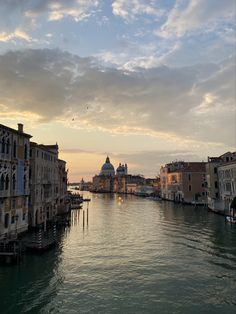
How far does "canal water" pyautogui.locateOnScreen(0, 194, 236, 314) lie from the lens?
20875 mm

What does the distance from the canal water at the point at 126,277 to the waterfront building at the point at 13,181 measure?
5.54m

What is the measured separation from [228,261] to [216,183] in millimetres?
47117

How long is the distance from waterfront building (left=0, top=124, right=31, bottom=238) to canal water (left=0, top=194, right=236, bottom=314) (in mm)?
5535

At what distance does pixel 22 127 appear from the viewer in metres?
43.6

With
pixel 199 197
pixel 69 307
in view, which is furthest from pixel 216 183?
pixel 69 307

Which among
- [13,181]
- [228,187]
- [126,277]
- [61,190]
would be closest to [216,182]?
[228,187]

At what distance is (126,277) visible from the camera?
26359mm

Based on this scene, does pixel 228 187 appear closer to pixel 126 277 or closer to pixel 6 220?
pixel 126 277

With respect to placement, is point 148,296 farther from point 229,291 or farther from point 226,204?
point 226,204

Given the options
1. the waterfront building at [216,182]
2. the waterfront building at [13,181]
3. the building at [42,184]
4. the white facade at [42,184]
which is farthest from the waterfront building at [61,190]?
the waterfront building at [216,182]

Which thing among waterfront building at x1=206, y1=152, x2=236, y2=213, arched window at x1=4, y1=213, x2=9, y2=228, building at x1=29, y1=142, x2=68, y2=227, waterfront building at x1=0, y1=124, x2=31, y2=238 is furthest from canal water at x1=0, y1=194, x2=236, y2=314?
waterfront building at x1=206, y1=152, x2=236, y2=213

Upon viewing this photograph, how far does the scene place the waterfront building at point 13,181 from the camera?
3466 centimetres

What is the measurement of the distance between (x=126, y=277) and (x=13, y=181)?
17977 millimetres

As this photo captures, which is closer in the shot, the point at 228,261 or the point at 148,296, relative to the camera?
the point at 148,296
